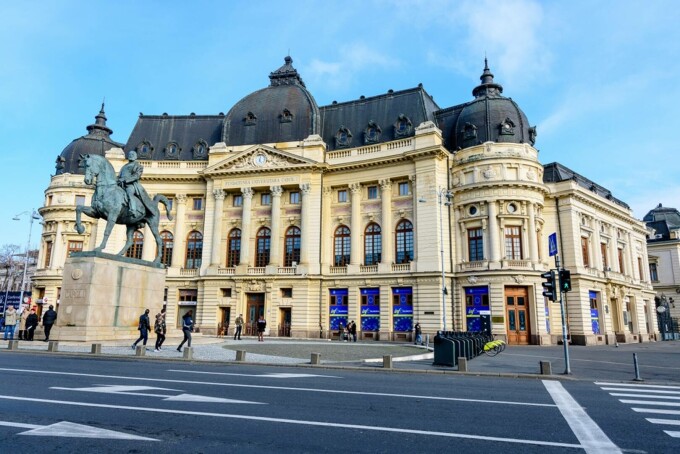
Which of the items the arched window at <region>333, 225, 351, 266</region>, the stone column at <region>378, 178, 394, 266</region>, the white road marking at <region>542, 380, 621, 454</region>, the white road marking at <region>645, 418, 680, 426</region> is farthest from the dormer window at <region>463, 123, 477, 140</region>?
the white road marking at <region>645, 418, 680, 426</region>

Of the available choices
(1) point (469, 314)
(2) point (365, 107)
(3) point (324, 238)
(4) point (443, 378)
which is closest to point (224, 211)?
(3) point (324, 238)

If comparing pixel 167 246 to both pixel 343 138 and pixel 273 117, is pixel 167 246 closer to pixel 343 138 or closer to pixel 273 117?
pixel 273 117

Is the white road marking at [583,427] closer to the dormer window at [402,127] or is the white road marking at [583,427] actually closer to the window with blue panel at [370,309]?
the window with blue panel at [370,309]

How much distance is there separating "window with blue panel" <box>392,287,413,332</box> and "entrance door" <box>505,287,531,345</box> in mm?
8092

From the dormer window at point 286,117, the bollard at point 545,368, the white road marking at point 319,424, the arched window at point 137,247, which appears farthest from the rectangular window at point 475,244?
the white road marking at point 319,424

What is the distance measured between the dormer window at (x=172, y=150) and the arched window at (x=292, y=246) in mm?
16721

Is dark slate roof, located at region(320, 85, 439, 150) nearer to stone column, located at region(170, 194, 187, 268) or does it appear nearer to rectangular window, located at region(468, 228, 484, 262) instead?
rectangular window, located at region(468, 228, 484, 262)

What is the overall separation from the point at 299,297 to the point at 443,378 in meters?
30.1

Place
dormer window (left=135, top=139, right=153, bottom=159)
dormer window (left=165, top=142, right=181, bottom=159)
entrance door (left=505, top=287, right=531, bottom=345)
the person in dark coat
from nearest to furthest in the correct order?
the person in dark coat → entrance door (left=505, top=287, right=531, bottom=345) → dormer window (left=165, top=142, right=181, bottom=159) → dormer window (left=135, top=139, right=153, bottom=159)

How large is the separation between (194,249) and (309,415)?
44.8 m

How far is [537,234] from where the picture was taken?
140ft

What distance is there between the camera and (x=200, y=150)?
52.7 meters

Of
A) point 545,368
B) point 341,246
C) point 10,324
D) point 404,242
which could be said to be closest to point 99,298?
point 10,324

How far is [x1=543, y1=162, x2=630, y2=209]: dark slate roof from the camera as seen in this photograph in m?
46.8
